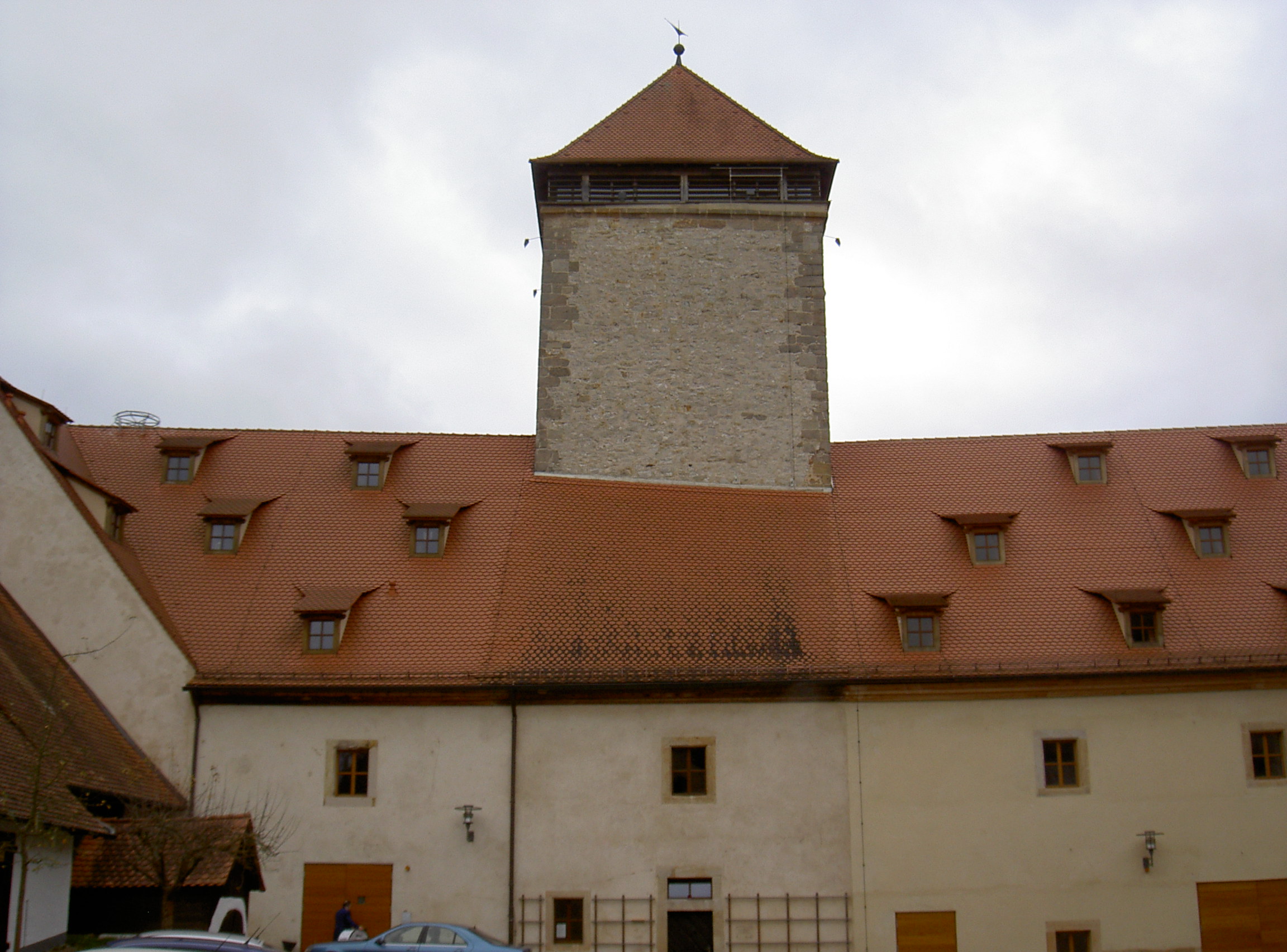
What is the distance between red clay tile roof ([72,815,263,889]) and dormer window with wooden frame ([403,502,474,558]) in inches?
273

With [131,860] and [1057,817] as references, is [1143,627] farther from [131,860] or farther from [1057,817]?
[131,860]

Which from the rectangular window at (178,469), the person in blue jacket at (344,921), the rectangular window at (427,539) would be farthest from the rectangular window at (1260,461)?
the rectangular window at (178,469)

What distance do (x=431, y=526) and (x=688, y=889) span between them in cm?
842

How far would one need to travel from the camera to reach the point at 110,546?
72.8ft

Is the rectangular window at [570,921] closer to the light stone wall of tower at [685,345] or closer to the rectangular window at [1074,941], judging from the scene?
the rectangular window at [1074,941]

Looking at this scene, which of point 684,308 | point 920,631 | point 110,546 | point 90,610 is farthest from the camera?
point 684,308

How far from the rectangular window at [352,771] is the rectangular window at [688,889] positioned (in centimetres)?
536

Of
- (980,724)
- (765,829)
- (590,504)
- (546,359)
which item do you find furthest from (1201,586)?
(546,359)

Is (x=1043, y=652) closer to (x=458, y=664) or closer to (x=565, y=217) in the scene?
(x=458, y=664)

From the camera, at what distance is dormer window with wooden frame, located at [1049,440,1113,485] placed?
26297mm

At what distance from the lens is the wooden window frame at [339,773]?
21031 mm

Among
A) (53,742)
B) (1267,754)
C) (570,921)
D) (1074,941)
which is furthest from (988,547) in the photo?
(53,742)

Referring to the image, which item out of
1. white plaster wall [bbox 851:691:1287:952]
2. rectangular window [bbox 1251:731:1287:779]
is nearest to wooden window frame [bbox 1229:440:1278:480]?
white plaster wall [bbox 851:691:1287:952]

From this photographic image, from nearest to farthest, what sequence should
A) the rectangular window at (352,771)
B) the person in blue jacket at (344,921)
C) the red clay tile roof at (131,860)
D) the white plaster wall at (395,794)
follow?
the red clay tile roof at (131,860) < the person in blue jacket at (344,921) < the white plaster wall at (395,794) < the rectangular window at (352,771)
